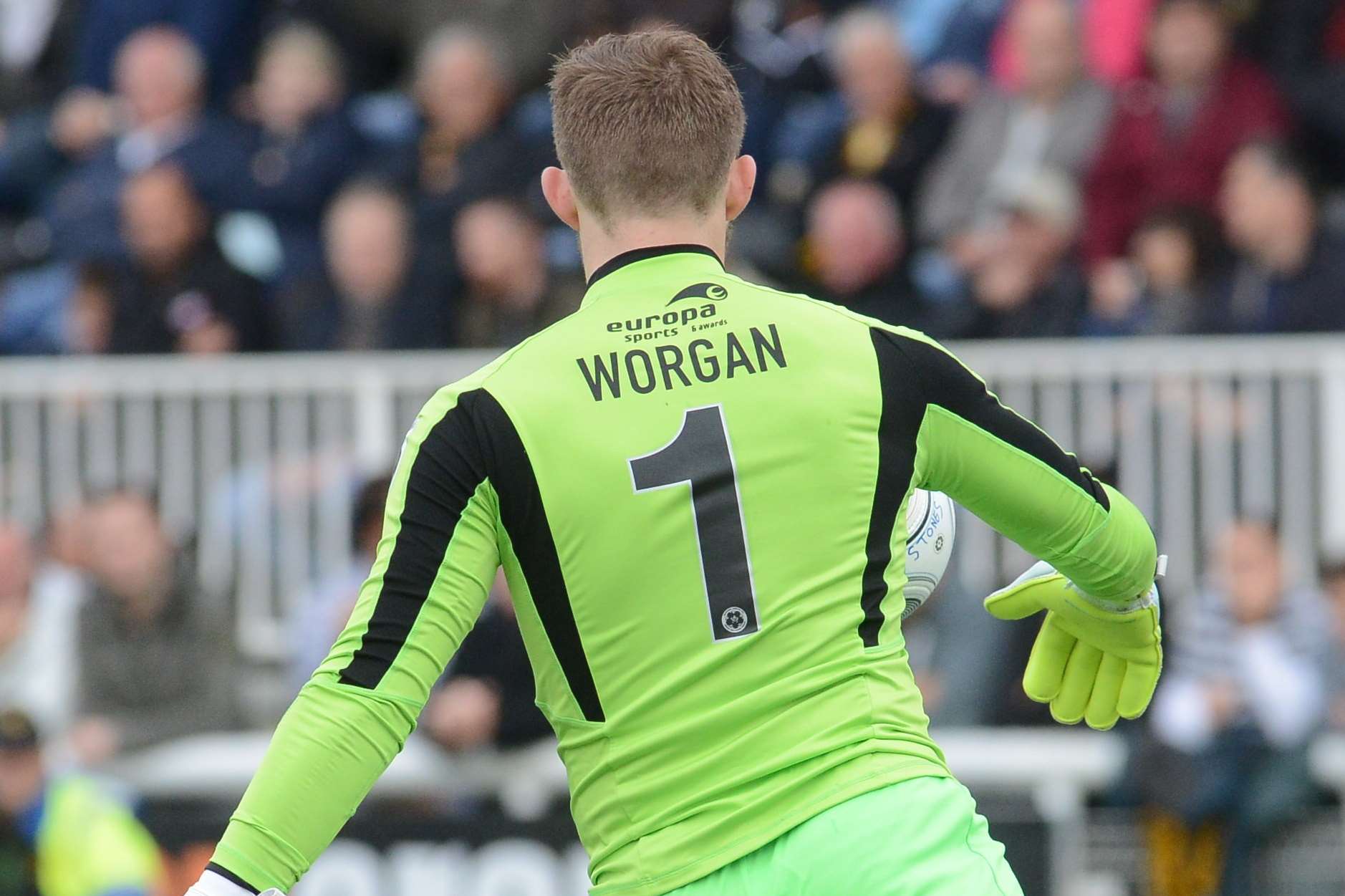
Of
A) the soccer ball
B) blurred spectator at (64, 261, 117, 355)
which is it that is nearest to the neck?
the soccer ball

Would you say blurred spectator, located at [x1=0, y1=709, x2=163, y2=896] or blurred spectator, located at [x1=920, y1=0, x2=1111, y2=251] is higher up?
blurred spectator, located at [x1=920, y1=0, x2=1111, y2=251]

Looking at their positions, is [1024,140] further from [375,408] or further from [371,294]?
[375,408]

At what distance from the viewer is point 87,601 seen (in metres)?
Answer: 8.68

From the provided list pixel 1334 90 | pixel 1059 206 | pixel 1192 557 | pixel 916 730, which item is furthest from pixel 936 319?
pixel 916 730

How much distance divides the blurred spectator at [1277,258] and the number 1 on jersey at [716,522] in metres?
5.99

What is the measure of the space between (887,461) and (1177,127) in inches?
252

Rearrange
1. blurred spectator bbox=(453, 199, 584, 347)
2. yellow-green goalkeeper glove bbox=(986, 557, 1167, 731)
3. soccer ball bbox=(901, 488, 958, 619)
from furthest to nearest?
blurred spectator bbox=(453, 199, 584, 347), soccer ball bbox=(901, 488, 958, 619), yellow-green goalkeeper glove bbox=(986, 557, 1167, 731)

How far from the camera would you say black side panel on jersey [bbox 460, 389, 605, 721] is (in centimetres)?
301

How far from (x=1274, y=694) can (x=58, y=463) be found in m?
5.11

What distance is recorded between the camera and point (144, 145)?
10.3 meters

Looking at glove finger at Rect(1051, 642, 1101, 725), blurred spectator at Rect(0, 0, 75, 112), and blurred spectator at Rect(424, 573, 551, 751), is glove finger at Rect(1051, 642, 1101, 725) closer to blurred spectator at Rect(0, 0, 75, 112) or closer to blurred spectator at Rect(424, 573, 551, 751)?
blurred spectator at Rect(424, 573, 551, 751)

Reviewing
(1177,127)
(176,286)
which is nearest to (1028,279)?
(1177,127)

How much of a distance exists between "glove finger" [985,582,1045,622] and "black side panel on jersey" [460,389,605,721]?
900 millimetres

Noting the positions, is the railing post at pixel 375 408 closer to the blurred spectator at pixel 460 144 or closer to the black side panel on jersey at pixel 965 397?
the blurred spectator at pixel 460 144
